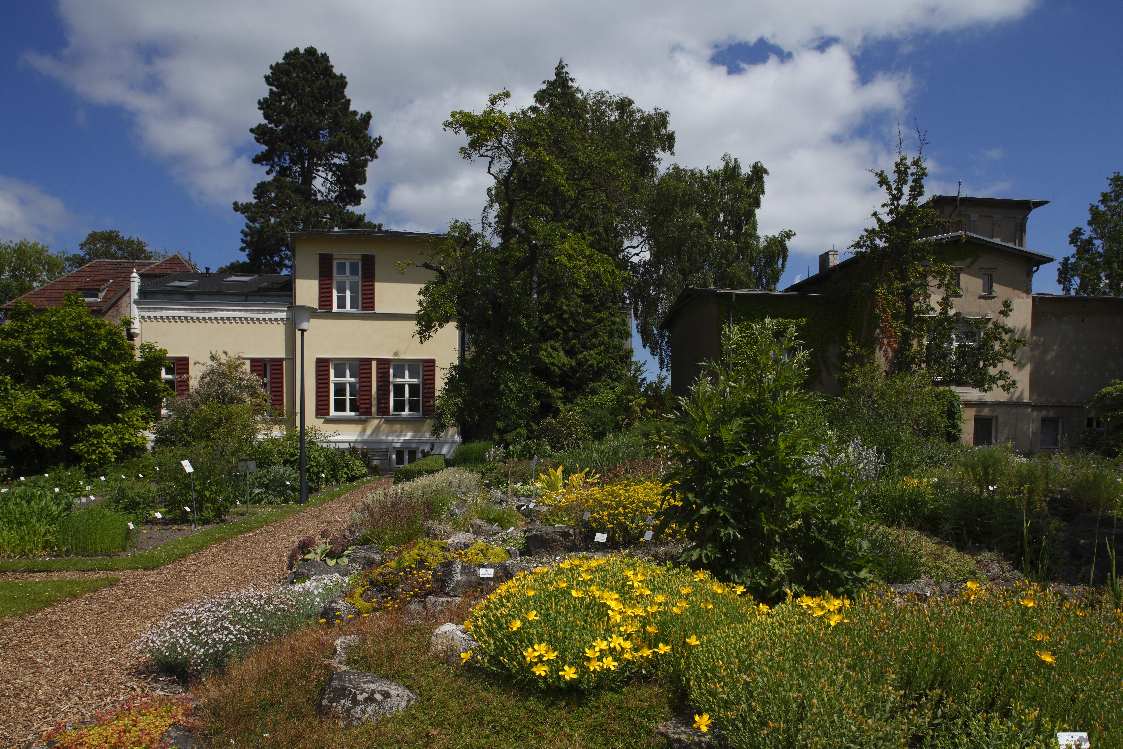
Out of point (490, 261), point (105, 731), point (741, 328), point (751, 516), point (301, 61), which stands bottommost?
point (105, 731)

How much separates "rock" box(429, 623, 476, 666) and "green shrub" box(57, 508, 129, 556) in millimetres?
7554

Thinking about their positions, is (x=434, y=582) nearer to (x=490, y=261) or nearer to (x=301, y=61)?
(x=490, y=261)

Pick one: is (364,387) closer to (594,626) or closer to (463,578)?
(463,578)

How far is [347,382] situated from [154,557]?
13480 mm

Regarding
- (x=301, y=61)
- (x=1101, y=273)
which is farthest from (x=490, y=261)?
(x=1101, y=273)

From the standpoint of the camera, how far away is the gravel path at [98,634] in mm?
5379

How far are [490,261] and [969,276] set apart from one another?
585 inches

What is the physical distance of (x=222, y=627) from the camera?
5855 mm

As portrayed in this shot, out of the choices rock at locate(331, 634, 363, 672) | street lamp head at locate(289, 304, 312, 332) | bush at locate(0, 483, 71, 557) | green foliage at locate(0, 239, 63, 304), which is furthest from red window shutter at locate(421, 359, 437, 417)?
green foliage at locate(0, 239, 63, 304)

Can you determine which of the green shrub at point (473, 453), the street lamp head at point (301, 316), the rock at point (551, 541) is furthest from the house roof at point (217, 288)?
the rock at point (551, 541)

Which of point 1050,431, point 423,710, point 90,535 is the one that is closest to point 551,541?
point 423,710

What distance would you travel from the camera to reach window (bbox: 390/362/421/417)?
2323 cm

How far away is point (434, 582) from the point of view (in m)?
6.48

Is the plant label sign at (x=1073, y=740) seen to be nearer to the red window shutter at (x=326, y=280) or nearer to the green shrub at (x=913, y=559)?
the green shrub at (x=913, y=559)
